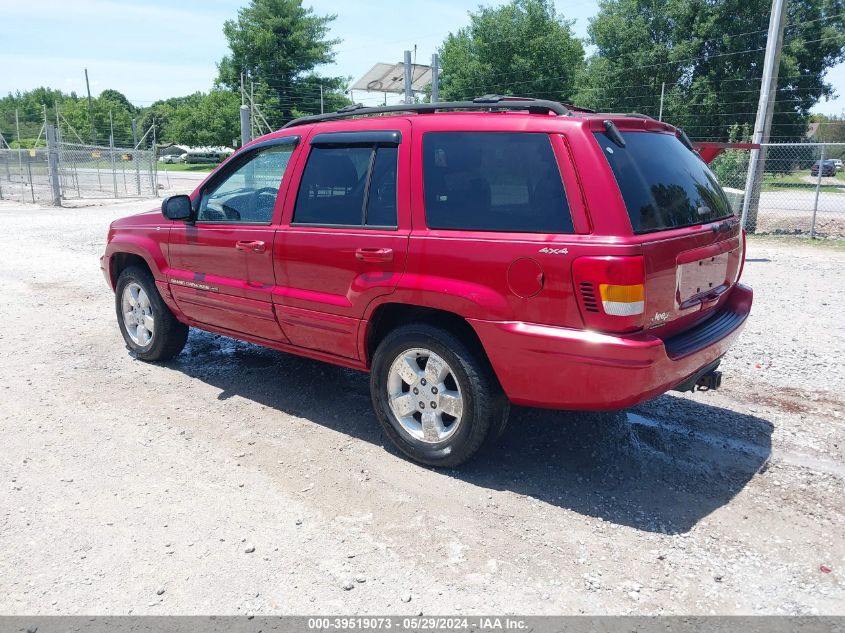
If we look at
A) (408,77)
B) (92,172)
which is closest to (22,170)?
(92,172)

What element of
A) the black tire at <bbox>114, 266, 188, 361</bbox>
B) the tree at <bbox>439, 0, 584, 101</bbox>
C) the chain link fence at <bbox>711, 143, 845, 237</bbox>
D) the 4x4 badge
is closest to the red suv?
the 4x4 badge

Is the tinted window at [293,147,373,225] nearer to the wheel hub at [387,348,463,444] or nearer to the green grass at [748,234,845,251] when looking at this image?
the wheel hub at [387,348,463,444]

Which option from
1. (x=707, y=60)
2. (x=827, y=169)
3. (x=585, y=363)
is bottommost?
(x=585, y=363)

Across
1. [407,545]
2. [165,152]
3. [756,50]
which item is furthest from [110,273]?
[165,152]

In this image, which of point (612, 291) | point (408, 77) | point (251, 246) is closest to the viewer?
point (612, 291)

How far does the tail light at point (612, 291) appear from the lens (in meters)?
3.13

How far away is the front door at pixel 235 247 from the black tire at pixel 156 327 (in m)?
0.37

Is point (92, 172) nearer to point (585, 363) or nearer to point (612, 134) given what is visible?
point (612, 134)

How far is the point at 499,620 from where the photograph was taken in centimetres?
271

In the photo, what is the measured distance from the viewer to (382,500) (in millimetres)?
3633

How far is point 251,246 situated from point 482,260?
6.14 feet

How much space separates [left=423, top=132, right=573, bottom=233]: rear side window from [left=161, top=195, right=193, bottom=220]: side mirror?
7.09ft

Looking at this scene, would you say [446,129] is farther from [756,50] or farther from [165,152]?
[165,152]

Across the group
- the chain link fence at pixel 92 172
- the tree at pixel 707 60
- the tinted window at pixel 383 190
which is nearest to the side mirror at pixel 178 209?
the tinted window at pixel 383 190
